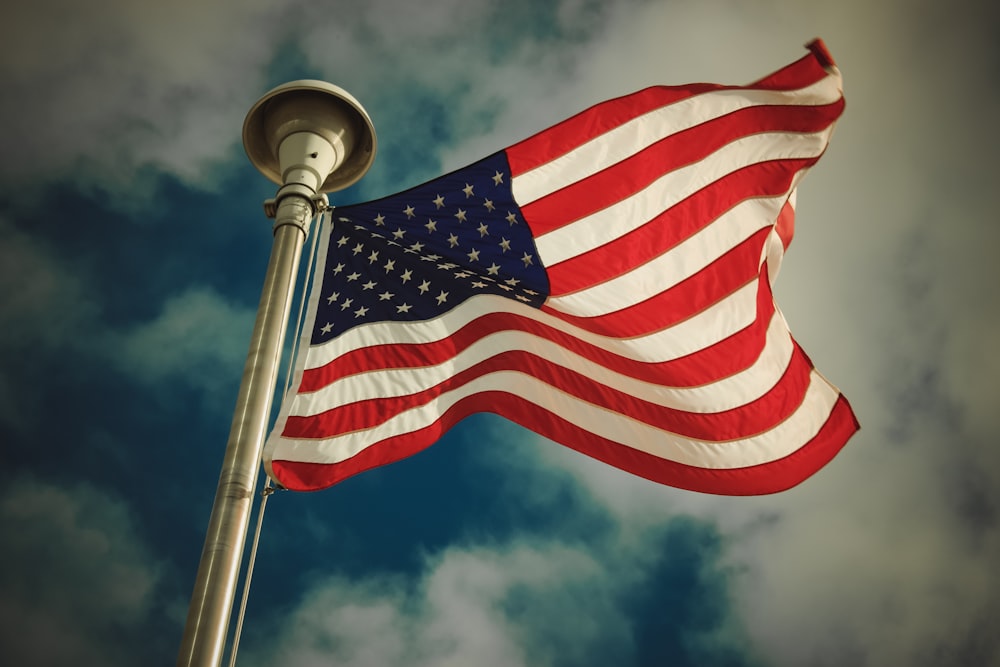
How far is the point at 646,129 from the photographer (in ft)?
25.8

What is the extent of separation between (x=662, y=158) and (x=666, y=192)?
0.33 m

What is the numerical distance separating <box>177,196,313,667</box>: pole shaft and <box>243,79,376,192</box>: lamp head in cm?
42

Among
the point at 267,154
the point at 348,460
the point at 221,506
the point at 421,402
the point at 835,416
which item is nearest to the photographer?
the point at 221,506

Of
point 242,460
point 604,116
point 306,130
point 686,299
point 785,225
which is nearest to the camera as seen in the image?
point 242,460

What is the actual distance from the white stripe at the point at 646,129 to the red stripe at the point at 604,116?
2.0 inches

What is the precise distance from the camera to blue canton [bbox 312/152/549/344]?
22.2 ft

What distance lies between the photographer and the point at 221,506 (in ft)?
16.0

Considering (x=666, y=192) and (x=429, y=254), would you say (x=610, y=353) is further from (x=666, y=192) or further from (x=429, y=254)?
(x=429, y=254)

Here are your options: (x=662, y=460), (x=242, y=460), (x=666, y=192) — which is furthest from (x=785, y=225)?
(x=242, y=460)

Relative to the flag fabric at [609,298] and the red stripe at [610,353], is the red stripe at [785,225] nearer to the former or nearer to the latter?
the flag fabric at [609,298]

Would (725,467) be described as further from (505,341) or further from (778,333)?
(505,341)

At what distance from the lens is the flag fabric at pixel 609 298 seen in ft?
22.2

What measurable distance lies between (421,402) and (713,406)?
2.67 metres

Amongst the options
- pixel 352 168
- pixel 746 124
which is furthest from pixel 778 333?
pixel 352 168
